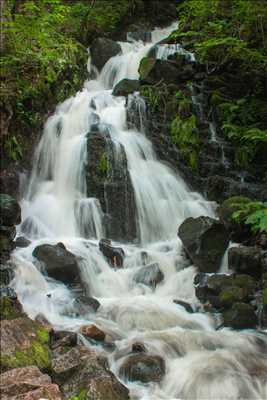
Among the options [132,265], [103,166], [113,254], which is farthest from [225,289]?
[103,166]

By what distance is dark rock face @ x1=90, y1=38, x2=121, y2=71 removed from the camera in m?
15.9

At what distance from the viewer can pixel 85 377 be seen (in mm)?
4934

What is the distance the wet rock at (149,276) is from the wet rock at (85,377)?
285cm

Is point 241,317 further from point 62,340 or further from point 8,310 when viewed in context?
point 8,310

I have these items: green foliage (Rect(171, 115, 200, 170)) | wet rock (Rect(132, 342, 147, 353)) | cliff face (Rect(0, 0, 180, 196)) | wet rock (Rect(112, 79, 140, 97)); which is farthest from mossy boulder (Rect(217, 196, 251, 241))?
wet rock (Rect(112, 79, 140, 97))

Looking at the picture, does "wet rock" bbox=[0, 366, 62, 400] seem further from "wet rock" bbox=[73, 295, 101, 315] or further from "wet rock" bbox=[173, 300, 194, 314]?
"wet rock" bbox=[173, 300, 194, 314]

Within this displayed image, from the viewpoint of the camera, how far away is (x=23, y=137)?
10.8 metres

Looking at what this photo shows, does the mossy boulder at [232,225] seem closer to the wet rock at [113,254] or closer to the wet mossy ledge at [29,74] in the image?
the wet rock at [113,254]

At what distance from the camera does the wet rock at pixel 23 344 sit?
5020 millimetres

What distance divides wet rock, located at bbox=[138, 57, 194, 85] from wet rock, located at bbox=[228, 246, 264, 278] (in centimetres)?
699

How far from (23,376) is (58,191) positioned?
649 cm

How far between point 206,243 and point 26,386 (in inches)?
199

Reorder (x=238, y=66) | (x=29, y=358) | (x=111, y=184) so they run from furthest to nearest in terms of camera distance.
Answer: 1. (x=238, y=66)
2. (x=111, y=184)
3. (x=29, y=358)

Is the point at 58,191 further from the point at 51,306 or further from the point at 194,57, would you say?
the point at 194,57
